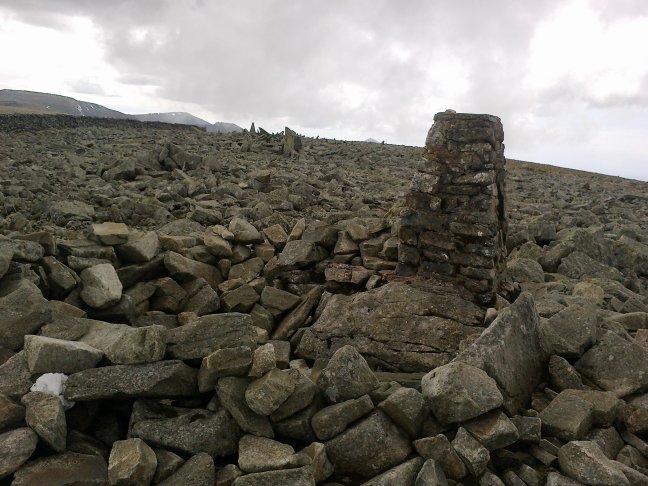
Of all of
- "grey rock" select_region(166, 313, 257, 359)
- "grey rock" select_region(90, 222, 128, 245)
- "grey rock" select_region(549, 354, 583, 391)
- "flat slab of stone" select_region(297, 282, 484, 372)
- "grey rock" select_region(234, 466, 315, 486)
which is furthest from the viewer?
"grey rock" select_region(90, 222, 128, 245)

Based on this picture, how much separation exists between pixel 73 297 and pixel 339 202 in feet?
29.5

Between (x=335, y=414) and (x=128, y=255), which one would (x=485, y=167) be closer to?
(x=335, y=414)

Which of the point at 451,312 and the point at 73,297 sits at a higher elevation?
the point at 451,312

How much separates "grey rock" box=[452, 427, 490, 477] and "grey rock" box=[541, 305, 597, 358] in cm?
250

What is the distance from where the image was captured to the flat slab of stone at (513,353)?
17.7ft

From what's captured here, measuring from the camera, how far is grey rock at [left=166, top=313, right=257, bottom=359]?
5.07 m

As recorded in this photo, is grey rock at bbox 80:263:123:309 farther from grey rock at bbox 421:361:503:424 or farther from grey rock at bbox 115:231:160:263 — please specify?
grey rock at bbox 421:361:503:424

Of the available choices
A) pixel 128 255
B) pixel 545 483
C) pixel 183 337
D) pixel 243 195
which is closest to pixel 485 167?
pixel 545 483

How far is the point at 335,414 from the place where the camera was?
4715 mm

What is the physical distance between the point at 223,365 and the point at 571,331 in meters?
4.70

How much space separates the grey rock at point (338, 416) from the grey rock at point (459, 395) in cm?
66

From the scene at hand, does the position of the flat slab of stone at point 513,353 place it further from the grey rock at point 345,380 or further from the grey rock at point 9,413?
the grey rock at point 9,413

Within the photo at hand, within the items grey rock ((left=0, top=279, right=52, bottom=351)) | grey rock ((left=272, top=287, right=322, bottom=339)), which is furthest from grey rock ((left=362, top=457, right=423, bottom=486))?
grey rock ((left=272, top=287, right=322, bottom=339))

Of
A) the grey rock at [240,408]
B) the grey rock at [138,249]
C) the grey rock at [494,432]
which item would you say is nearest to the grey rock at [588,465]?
the grey rock at [494,432]
